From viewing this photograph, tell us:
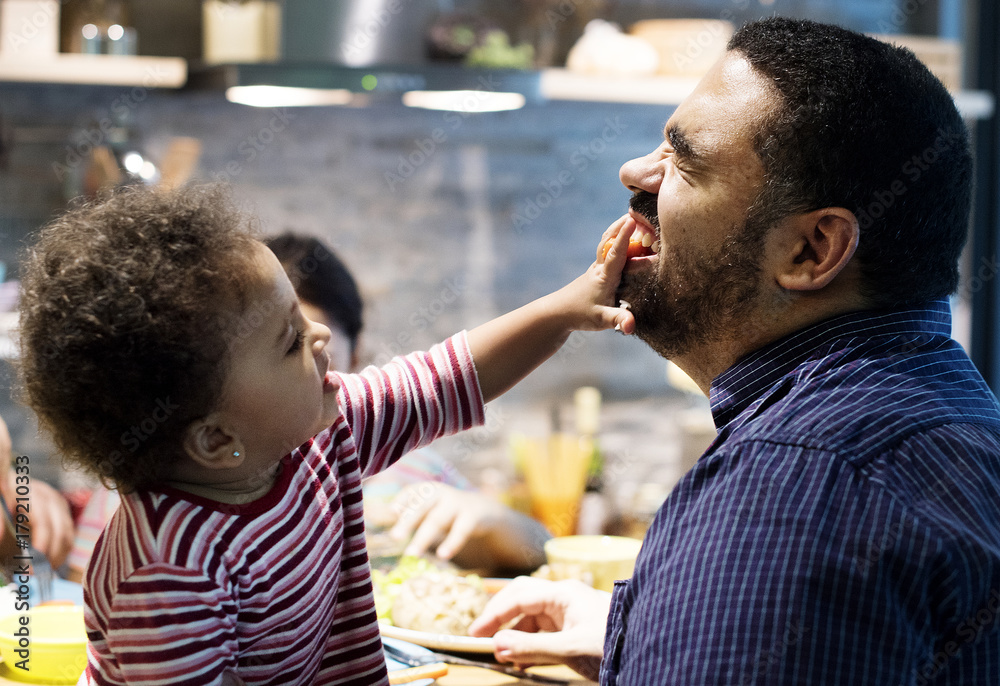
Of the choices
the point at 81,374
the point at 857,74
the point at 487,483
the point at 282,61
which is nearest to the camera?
the point at 81,374

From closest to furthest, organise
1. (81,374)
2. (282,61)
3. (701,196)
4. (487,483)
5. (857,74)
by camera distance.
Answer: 1. (81,374)
2. (857,74)
3. (701,196)
4. (282,61)
5. (487,483)

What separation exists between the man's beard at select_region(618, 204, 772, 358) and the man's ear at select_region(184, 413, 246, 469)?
493 millimetres

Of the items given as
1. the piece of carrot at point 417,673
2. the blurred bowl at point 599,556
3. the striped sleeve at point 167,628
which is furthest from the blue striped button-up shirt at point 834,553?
the blurred bowl at point 599,556

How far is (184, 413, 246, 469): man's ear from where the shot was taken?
33.9 inches

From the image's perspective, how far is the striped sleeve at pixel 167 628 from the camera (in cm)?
78

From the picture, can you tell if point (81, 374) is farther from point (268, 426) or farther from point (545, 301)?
point (545, 301)

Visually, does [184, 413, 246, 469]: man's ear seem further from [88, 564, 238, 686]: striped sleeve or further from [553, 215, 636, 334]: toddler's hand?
[553, 215, 636, 334]: toddler's hand

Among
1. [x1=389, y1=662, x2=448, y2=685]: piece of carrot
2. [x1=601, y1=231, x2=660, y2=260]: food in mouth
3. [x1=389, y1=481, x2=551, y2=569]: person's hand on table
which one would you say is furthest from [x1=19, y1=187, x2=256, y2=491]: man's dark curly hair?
[x1=389, y1=481, x2=551, y2=569]: person's hand on table

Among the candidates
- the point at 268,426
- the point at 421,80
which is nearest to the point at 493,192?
the point at 421,80

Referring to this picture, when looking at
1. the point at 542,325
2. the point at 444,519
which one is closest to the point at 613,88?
the point at 444,519

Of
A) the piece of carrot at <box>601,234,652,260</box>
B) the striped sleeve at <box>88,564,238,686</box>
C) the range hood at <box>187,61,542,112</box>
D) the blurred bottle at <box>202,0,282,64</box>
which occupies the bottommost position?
the striped sleeve at <box>88,564,238,686</box>

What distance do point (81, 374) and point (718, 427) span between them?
25.1 inches

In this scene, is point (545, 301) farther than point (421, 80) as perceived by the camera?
No

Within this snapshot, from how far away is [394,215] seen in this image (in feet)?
11.2
